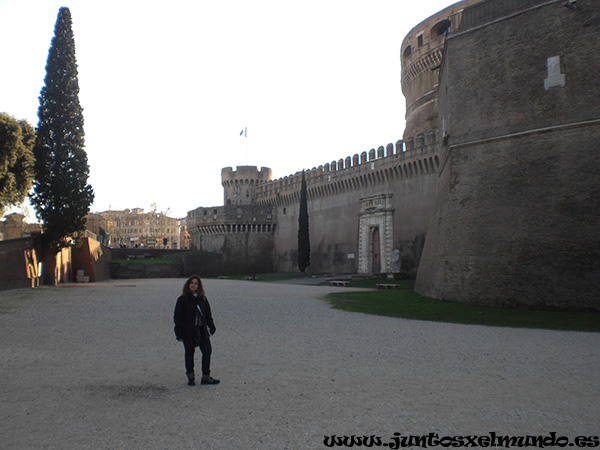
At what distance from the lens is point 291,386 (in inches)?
251

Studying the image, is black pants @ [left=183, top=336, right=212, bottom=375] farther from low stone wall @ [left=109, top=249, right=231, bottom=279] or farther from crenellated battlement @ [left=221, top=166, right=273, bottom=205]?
crenellated battlement @ [left=221, top=166, right=273, bottom=205]

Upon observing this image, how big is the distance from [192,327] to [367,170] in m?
33.9

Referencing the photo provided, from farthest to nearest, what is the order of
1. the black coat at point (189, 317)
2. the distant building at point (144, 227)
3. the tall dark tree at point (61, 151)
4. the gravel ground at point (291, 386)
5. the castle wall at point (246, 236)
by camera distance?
the distant building at point (144, 227), the castle wall at point (246, 236), the tall dark tree at point (61, 151), the black coat at point (189, 317), the gravel ground at point (291, 386)

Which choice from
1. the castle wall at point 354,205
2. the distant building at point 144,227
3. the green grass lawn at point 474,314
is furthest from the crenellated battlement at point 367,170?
the distant building at point 144,227

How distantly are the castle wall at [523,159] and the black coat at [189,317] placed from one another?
36.2ft

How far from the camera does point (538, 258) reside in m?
14.4

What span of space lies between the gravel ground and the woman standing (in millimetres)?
268

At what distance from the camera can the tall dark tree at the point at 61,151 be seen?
2606 centimetres

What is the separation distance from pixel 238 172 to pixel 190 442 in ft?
178

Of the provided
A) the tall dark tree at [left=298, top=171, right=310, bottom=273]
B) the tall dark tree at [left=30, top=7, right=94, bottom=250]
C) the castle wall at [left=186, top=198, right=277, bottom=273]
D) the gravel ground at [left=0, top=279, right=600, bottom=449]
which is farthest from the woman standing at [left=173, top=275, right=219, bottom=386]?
the castle wall at [left=186, top=198, right=277, bottom=273]

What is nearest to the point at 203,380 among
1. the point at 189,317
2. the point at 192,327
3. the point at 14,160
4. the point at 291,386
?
the point at 192,327

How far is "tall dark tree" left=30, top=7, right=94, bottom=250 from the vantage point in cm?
2606

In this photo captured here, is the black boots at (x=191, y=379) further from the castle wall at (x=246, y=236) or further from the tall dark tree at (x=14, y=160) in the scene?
the castle wall at (x=246, y=236)

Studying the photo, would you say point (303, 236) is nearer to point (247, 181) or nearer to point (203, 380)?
point (247, 181)
